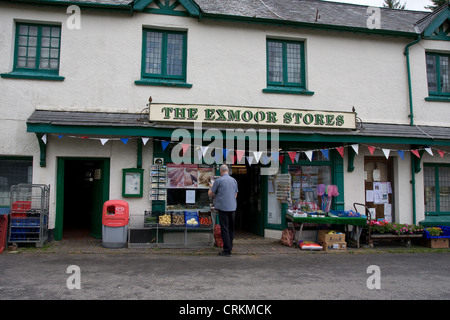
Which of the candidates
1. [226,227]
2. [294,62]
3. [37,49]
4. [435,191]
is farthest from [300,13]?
[37,49]

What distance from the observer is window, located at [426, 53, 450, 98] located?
36.0ft

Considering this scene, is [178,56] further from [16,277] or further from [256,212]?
[16,277]

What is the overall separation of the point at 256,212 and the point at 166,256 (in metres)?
3.93

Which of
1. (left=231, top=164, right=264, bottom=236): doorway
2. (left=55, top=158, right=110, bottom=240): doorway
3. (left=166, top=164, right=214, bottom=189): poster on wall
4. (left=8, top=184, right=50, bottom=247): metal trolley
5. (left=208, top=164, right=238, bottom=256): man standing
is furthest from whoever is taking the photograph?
(left=55, top=158, right=110, bottom=240): doorway

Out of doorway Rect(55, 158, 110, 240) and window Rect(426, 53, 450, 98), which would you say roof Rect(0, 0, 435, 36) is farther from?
doorway Rect(55, 158, 110, 240)

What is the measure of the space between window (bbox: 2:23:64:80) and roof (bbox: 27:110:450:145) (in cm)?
129

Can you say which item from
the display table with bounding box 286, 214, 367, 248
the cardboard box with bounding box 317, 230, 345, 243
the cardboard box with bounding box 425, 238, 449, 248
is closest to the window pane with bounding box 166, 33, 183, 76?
the display table with bounding box 286, 214, 367, 248

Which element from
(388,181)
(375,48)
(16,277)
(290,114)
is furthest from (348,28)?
(16,277)

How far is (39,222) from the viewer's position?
26.6 feet

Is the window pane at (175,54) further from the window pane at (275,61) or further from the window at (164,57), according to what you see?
the window pane at (275,61)

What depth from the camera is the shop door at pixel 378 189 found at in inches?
411

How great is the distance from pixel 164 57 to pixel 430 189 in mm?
9198

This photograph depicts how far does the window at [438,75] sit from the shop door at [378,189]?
9.44 feet

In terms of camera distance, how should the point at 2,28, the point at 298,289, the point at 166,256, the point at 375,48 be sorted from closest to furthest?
1. the point at 298,289
2. the point at 166,256
3. the point at 2,28
4. the point at 375,48
